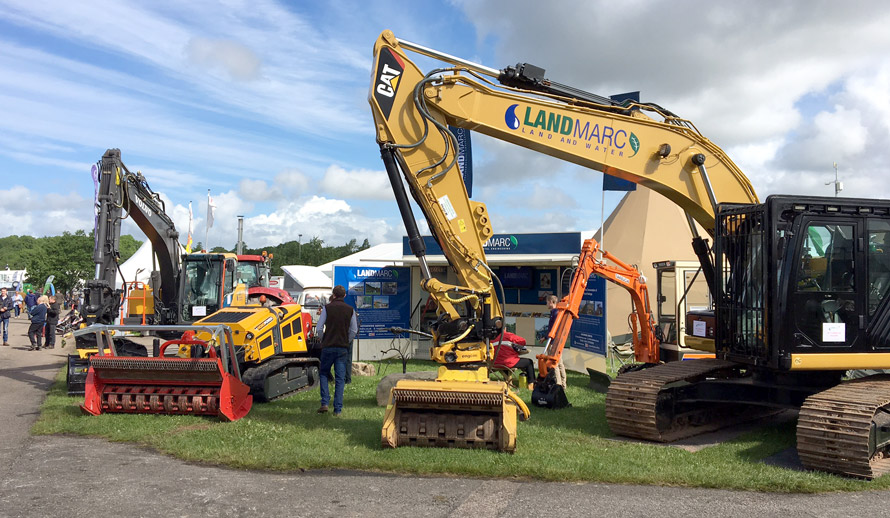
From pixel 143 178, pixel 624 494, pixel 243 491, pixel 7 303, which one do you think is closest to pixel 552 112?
pixel 624 494

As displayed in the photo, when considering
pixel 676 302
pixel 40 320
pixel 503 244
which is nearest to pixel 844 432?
pixel 676 302

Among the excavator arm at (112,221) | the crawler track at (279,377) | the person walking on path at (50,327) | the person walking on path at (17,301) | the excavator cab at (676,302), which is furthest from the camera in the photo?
the person walking on path at (17,301)

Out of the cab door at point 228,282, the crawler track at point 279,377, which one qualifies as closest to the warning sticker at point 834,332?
the crawler track at point 279,377

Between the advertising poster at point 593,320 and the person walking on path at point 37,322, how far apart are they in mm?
14787

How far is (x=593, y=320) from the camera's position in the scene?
14.4m

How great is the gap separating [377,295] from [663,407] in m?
9.83

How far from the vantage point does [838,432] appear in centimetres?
668

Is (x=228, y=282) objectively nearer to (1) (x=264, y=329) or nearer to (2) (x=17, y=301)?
(1) (x=264, y=329)

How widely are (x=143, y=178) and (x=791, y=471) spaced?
12.4 metres

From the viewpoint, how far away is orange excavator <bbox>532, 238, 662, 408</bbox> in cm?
1040

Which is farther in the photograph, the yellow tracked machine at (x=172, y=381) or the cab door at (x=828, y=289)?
the yellow tracked machine at (x=172, y=381)

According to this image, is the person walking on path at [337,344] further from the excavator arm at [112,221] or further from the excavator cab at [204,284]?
the excavator cab at [204,284]

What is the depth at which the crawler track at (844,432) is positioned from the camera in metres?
6.55

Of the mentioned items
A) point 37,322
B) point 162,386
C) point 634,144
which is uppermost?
point 634,144
